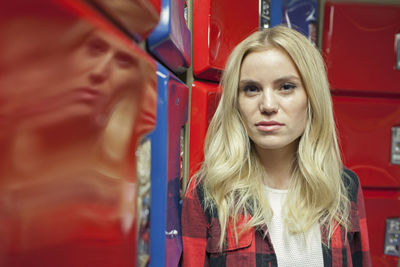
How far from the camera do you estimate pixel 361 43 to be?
1467 millimetres

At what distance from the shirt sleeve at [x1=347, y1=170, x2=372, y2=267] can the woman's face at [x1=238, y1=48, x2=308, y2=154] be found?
0.34 meters

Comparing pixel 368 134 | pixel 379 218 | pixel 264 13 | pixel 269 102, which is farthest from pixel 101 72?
pixel 379 218

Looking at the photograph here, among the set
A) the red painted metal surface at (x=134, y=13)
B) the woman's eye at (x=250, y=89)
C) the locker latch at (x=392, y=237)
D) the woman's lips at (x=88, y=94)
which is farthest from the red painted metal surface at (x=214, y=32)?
the locker latch at (x=392, y=237)

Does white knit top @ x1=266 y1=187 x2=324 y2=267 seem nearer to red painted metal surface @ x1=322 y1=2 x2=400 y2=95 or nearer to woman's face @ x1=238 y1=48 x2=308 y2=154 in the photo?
woman's face @ x1=238 y1=48 x2=308 y2=154

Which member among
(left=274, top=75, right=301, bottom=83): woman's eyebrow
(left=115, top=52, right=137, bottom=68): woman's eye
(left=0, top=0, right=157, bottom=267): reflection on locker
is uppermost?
(left=274, top=75, right=301, bottom=83): woman's eyebrow

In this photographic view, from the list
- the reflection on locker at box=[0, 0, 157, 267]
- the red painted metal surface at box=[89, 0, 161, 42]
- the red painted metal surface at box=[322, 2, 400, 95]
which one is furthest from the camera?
the red painted metal surface at box=[322, 2, 400, 95]

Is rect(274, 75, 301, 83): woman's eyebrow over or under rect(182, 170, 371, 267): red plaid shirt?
over

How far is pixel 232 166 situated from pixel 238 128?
12 centimetres

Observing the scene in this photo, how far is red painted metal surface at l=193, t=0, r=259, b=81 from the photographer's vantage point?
0.95m

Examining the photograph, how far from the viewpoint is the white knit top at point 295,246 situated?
868 millimetres

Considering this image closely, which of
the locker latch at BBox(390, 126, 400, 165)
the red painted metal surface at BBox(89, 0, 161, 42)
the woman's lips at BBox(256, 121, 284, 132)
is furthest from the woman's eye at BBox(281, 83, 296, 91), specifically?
the locker latch at BBox(390, 126, 400, 165)

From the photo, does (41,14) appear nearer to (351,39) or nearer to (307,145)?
(307,145)

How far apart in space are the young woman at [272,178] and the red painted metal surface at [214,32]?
3.1 inches

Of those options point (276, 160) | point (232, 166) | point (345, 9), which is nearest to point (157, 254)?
point (232, 166)
